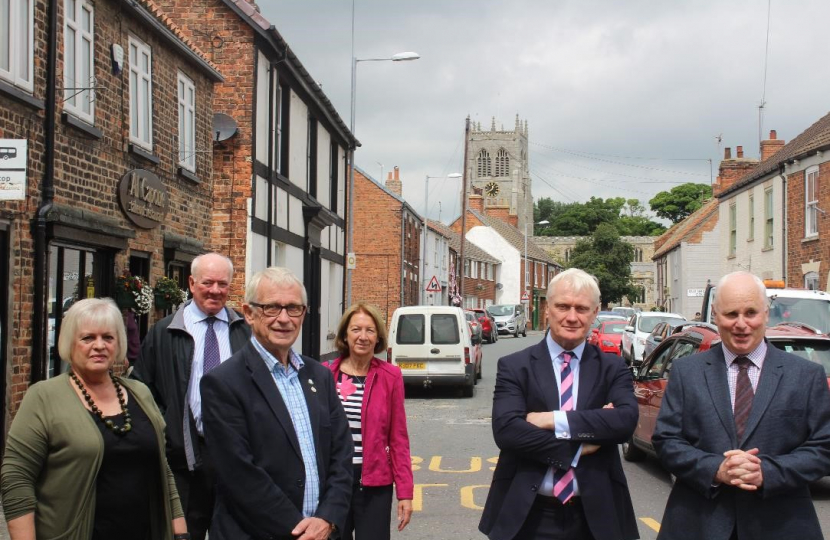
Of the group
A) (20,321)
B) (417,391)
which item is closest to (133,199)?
(20,321)

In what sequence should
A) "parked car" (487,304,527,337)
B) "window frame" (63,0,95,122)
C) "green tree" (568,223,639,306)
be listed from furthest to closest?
"green tree" (568,223,639,306)
"parked car" (487,304,527,337)
"window frame" (63,0,95,122)

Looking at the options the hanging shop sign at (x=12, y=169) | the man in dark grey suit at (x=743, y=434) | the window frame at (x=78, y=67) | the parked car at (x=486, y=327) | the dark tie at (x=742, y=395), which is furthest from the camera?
the parked car at (x=486, y=327)

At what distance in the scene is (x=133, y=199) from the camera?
12609mm

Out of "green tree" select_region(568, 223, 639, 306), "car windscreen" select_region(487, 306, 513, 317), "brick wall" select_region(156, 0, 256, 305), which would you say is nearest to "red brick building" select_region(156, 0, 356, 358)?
"brick wall" select_region(156, 0, 256, 305)

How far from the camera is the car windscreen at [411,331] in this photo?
59.9 feet

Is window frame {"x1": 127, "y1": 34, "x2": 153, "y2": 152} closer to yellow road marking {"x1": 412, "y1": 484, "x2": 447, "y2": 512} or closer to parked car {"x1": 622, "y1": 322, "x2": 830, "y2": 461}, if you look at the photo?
yellow road marking {"x1": 412, "y1": 484, "x2": 447, "y2": 512}

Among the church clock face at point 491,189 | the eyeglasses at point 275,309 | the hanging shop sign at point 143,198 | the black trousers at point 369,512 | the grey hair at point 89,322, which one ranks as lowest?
the black trousers at point 369,512

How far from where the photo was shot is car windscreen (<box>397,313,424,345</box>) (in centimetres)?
1827

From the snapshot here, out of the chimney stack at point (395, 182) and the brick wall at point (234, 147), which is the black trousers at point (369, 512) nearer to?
the brick wall at point (234, 147)

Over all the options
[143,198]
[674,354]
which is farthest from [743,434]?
[143,198]

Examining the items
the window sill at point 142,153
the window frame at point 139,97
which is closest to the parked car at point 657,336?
the window sill at point 142,153

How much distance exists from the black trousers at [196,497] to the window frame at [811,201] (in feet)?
76.3

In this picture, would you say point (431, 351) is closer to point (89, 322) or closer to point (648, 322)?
point (648, 322)

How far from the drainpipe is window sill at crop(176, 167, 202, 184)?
4355mm
